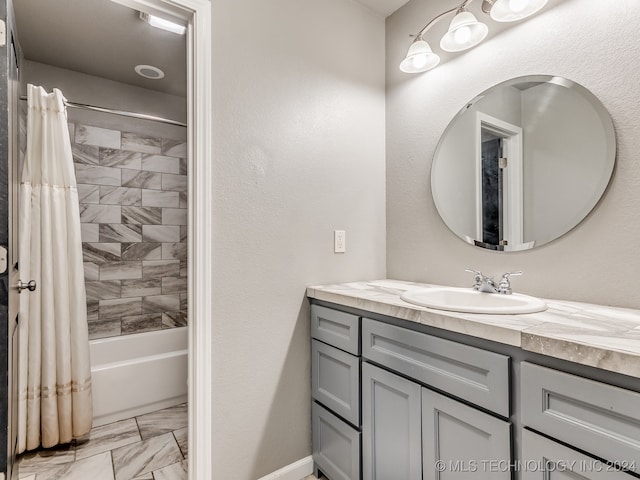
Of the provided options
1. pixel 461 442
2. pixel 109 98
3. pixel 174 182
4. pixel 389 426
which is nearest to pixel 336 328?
pixel 389 426

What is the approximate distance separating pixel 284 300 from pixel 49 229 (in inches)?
55.2

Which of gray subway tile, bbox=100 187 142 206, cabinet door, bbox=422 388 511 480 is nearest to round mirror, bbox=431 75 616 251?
cabinet door, bbox=422 388 511 480

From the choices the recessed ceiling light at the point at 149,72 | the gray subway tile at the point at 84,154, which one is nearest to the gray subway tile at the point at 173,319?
the gray subway tile at the point at 84,154

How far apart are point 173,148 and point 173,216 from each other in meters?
0.60

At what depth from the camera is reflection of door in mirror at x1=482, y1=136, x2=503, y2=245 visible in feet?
5.12

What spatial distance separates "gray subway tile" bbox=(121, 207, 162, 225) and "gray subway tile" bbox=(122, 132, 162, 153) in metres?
→ 0.48

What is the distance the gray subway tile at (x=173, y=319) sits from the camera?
2857mm

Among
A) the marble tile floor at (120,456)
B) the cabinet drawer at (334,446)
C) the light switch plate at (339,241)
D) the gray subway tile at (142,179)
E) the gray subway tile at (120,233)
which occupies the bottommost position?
the marble tile floor at (120,456)

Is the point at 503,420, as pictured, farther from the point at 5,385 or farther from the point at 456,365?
the point at 5,385

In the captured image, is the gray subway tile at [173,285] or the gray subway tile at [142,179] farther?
the gray subway tile at [173,285]

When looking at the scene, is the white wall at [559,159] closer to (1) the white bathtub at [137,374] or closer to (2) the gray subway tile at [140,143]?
(1) the white bathtub at [137,374]

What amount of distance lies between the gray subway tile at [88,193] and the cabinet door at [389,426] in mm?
Result: 2413

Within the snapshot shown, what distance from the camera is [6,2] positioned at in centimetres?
113

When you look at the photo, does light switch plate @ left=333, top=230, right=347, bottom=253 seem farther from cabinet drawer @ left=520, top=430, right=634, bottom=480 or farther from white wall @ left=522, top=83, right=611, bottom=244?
cabinet drawer @ left=520, top=430, right=634, bottom=480
